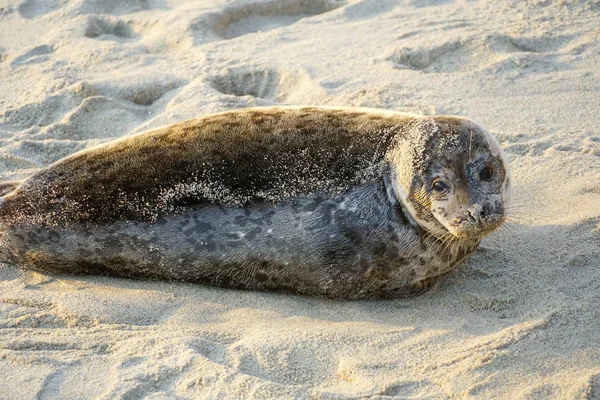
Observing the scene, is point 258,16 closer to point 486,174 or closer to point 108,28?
point 108,28

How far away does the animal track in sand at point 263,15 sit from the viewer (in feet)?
24.8

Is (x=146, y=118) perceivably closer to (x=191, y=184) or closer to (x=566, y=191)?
(x=191, y=184)

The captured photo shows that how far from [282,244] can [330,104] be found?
1.94m

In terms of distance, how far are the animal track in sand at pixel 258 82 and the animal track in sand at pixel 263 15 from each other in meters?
0.99

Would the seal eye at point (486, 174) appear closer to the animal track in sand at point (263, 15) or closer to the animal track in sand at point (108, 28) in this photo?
the animal track in sand at point (263, 15)

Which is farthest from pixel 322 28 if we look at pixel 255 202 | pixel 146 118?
pixel 255 202

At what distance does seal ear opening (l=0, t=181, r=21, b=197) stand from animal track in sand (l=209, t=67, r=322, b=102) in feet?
6.40

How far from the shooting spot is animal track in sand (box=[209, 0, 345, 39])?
755 centimetres

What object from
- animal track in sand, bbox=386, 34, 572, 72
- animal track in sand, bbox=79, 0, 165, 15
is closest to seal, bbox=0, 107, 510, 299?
animal track in sand, bbox=386, 34, 572, 72

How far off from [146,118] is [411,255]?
8.62 feet

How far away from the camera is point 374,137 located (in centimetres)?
453

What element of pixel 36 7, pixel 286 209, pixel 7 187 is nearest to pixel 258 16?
pixel 36 7

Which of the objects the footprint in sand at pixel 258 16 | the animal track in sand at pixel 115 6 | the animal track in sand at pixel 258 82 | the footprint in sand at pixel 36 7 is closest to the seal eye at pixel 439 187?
the animal track in sand at pixel 258 82

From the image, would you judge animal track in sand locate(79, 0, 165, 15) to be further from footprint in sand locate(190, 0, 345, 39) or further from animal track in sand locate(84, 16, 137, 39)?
footprint in sand locate(190, 0, 345, 39)
